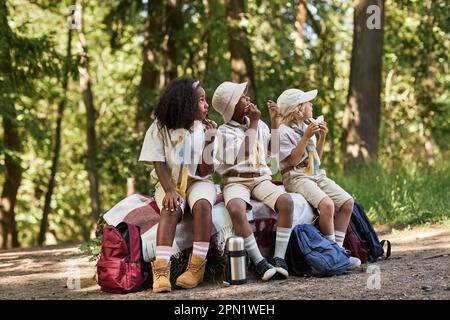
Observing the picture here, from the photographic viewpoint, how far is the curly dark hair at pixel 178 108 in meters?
6.51

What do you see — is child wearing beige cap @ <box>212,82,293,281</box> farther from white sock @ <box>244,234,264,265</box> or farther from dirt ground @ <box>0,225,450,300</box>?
dirt ground @ <box>0,225,450,300</box>

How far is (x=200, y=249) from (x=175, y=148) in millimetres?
834

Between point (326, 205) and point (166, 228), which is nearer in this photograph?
point (166, 228)

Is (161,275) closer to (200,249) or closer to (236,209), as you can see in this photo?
(200,249)

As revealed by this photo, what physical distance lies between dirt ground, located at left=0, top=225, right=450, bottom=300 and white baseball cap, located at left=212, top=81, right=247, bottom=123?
56.0 inches

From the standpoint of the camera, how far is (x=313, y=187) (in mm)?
7098

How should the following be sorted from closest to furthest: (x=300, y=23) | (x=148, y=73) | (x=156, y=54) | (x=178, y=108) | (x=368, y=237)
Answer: (x=178, y=108)
(x=368, y=237)
(x=156, y=54)
(x=148, y=73)
(x=300, y=23)

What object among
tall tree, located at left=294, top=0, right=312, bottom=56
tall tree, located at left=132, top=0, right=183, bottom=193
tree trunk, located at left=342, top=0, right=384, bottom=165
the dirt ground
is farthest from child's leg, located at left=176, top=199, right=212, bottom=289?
tall tree, located at left=294, top=0, right=312, bottom=56

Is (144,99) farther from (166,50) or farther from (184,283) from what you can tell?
(184,283)

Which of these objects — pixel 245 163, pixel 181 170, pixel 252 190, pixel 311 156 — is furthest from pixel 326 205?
pixel 181 170

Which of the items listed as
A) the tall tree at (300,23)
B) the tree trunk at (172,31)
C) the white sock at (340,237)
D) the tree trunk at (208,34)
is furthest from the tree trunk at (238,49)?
the white sock at (340,237)

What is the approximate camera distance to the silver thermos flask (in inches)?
246

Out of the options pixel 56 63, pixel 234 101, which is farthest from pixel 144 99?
pixel 234 101
